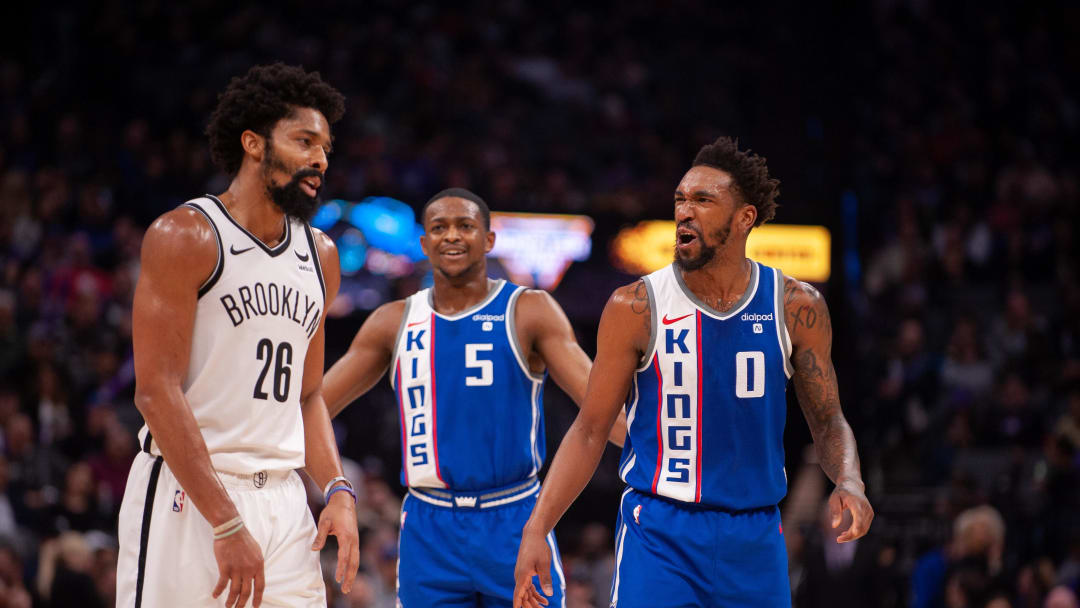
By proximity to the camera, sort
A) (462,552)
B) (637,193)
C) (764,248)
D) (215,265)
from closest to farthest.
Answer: (215,265)
(462,552)
(764,248)
(637,193)

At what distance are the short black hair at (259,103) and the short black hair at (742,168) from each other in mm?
1440

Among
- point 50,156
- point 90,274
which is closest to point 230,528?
point 90,274

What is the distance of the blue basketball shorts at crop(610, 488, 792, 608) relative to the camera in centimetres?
428

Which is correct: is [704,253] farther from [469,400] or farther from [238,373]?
[238,373]

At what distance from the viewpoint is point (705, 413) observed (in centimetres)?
439

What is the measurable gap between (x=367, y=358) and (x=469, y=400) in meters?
0.61

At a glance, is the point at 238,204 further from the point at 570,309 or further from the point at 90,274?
the point at 570,309

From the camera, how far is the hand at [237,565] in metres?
3.50

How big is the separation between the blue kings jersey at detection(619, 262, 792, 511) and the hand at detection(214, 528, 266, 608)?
1525 millimetres

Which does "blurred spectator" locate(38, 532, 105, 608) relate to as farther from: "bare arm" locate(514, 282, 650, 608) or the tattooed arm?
the tattooed arm

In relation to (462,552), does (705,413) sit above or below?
above

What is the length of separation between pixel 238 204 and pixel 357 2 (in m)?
13.0

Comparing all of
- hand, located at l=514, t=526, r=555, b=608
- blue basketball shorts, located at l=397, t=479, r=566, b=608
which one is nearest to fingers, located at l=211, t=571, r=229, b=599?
hand, located at l=514, t=526, r=555, b=608

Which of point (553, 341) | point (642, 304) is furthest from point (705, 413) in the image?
point (553, 341)
